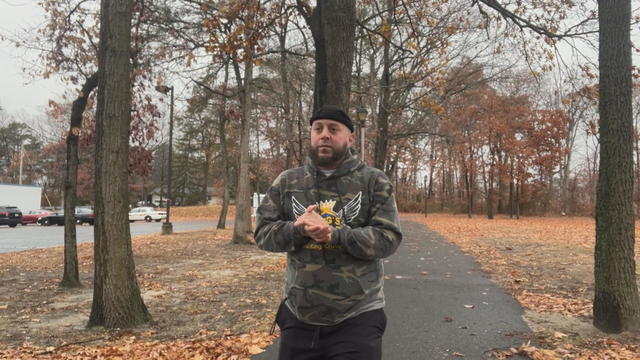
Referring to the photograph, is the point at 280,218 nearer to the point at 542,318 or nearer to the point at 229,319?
the point at 229,319

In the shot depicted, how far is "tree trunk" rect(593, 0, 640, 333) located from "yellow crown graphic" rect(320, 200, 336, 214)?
15.1 ft

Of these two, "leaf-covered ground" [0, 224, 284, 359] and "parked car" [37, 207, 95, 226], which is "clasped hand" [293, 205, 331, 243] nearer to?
"leaf-covered ground" [0, 224, 284, 359]

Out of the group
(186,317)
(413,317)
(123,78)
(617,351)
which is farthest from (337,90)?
(617,351)

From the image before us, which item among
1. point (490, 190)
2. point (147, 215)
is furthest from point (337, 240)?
point (147, 215)

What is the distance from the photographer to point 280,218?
2.92 metres

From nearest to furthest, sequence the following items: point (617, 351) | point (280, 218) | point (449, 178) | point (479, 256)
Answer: point (280, 218) → point (617, 351) → point (479, 256) → point (449, 178)

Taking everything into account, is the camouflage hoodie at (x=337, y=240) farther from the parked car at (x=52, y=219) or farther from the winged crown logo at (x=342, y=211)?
the parked car at (x=52, y=219)

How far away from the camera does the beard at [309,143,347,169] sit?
279cm

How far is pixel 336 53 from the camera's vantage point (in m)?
6.38

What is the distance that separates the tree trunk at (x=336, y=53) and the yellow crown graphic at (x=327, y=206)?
145 inches

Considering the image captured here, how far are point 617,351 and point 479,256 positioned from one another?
9327mm

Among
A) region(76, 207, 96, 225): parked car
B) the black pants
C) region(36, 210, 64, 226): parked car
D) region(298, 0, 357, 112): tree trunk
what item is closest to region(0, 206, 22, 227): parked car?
region(36, 210, 64, 226): parked car

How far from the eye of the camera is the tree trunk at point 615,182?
576 centimetres

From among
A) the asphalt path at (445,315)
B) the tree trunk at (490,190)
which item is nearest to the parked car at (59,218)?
the tree trunk at (490,190)
